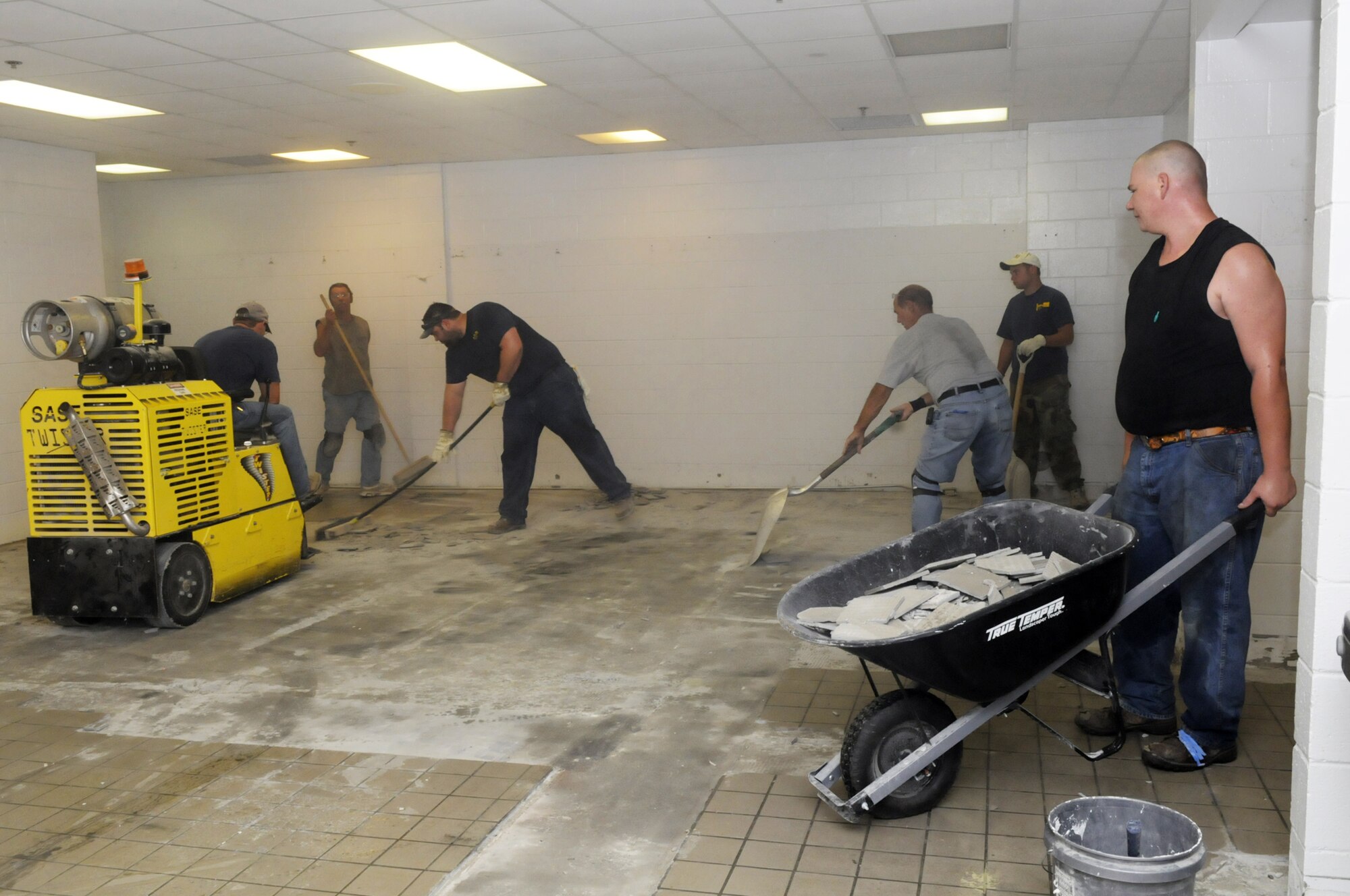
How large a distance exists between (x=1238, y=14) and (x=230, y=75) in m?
4.37

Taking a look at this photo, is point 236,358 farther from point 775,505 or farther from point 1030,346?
point 1030,346

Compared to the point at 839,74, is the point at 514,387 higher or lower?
lower

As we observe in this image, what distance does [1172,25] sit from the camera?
15.5ft

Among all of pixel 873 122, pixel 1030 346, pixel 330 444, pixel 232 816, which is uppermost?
pixel 873 122

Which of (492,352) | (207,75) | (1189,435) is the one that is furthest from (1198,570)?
(207,75)

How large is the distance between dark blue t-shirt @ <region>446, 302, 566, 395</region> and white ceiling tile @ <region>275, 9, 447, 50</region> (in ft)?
6.82

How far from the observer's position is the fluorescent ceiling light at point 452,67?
4883 mm

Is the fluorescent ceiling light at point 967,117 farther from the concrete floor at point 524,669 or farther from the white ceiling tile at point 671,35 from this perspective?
the concrete floor at point 524,669

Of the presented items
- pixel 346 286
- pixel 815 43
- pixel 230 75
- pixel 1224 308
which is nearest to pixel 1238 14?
pixel 1224 308

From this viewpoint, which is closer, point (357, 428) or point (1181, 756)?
point (1181, 756)

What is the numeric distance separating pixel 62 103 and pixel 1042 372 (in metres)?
5.95

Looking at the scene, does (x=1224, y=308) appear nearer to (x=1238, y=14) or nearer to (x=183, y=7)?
(x=1238, y=14)

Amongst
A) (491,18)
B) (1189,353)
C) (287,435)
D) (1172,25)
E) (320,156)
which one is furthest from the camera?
(320,156)

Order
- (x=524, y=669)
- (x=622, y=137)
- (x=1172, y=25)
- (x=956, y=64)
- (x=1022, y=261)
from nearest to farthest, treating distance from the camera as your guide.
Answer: (x=524, y=669) < (x=1172, y=25) < (x=956, y=64) < (x=1022, y=261) < (x=622, y=137)
